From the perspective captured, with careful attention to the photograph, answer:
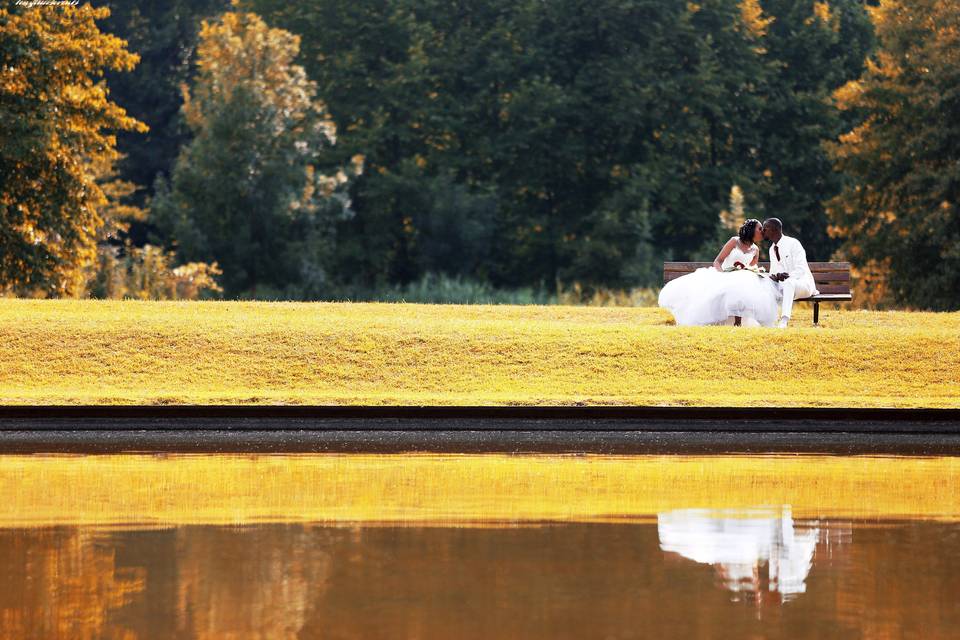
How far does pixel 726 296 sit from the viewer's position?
25672 millimetres

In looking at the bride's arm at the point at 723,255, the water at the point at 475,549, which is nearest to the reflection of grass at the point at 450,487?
the water at the point at 475,549

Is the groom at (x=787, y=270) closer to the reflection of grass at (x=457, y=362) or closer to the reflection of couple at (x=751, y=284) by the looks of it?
the reflection of couple at (x=751, y=284)

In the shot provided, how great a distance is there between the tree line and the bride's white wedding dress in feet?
83.8

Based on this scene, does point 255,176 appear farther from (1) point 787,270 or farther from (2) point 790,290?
(2) point 790,290

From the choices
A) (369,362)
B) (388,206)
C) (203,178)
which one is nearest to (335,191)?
(388,206)

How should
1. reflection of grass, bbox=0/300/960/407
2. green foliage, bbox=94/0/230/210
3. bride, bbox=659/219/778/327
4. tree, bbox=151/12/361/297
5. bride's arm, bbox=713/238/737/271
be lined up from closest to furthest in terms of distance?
reflection of grass, bbox=0/300/960/407, bride, bbox=659/219/778/327, bride's arm, bbox=713/238/737/271, tree, bbox=151/12/361/297, green foliage, bbox=94/0/230/210

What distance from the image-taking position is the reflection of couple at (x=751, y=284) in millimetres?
25438

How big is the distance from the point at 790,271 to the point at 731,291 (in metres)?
0.94

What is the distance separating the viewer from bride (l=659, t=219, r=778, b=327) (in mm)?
25578

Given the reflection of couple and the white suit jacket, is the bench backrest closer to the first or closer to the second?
the reflection of couple

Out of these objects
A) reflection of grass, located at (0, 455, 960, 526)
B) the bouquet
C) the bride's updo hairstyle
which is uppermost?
the bride's updo hairstyle

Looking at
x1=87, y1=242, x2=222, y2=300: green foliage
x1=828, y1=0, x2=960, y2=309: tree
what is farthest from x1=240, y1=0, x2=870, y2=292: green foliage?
x1=828, y1=0, x2=960, y2=309: tree

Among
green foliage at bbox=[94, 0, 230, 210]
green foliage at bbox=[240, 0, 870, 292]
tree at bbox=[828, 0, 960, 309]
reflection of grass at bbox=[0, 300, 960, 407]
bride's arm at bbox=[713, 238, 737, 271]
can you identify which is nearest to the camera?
reflection of grass at bbox=[0, 300, 960, 407]

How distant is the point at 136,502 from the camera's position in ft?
38.7
